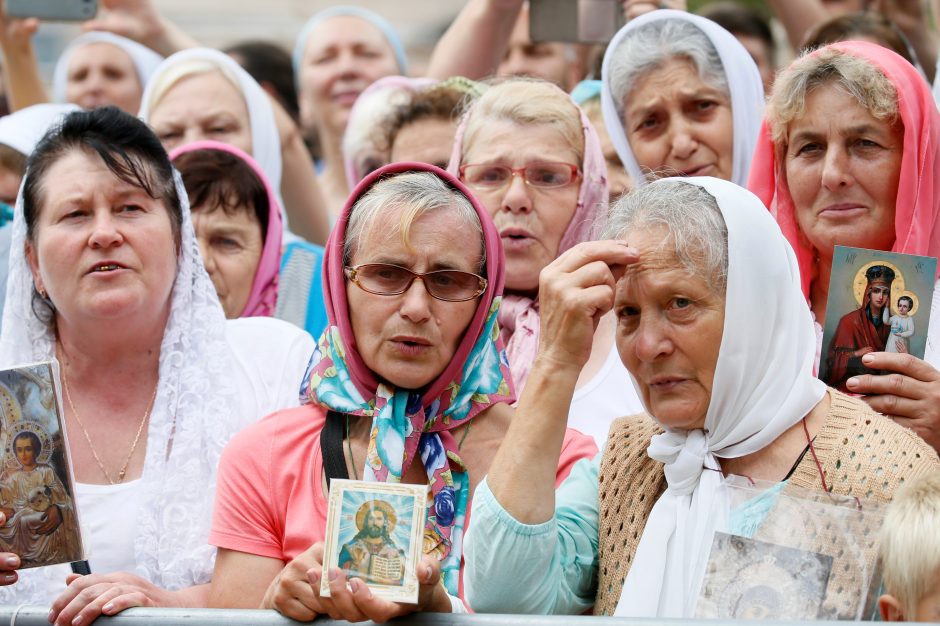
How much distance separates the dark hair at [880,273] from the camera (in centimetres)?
319

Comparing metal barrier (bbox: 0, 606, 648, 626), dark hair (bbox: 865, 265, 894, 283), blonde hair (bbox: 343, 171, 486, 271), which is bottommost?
metal barrier (bbox: 0, 606, 648, 626)

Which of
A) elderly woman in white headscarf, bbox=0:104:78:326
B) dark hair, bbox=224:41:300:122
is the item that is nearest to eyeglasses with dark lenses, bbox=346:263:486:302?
elderly woman in white headscarf, bbox=0:104:78:326

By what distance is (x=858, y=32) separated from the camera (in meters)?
5.21

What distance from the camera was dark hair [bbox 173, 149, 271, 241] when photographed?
15.7ft

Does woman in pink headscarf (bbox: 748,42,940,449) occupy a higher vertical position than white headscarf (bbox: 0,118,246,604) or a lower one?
higher

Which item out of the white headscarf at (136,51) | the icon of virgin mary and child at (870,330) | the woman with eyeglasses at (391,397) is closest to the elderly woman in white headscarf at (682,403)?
the icon of virgin mary and child at (870,330)

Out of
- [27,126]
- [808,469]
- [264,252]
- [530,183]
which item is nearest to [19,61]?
[27,126]

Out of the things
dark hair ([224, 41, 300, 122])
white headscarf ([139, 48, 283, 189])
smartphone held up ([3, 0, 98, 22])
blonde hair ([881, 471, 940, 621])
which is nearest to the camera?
blonde hair ([881, 471, 940, 621])

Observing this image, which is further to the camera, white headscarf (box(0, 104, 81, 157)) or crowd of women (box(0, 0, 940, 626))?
white headscarf (box(0, 104, 81, 157))

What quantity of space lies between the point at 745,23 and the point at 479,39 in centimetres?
155

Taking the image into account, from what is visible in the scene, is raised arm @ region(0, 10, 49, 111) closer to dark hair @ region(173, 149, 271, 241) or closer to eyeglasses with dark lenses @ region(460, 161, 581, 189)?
dark hair @ region(173, 149, 271, 241)

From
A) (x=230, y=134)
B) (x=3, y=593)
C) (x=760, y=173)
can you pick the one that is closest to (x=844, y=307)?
(x=760, y=173)

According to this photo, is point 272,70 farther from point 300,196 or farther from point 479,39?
point 479,39

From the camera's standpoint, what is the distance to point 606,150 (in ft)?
16.7
